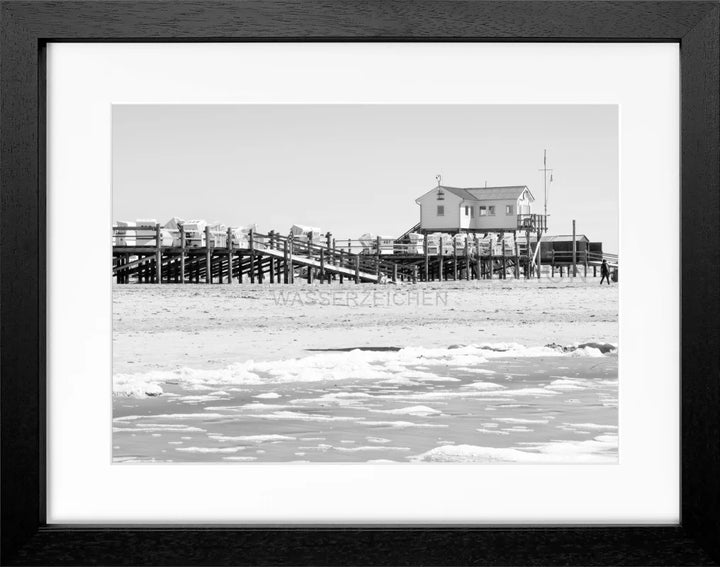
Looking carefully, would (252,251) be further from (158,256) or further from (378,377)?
(378,377)

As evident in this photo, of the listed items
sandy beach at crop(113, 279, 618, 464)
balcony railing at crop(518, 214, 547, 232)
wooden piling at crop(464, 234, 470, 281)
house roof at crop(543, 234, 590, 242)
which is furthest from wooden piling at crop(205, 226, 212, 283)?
house roof at crop(543, 234, 590, 242)

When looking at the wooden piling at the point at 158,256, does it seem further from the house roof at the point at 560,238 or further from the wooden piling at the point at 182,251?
the house roof at the point at 560,238

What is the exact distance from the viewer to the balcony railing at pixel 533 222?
12.6ft

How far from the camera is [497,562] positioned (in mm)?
2566

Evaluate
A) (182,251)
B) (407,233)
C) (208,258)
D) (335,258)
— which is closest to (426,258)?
(407,233)

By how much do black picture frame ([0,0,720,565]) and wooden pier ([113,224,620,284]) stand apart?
0.72m

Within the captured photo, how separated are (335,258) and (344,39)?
1605 mm

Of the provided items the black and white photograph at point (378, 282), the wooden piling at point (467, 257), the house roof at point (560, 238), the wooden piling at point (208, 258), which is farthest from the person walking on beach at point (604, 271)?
the wooden piling at point (208, 258)

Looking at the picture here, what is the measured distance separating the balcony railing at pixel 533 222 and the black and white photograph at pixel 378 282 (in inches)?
0.5

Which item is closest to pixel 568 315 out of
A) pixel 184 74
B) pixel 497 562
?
pixel 497 562

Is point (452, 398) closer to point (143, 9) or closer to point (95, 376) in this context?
point (95, 376)

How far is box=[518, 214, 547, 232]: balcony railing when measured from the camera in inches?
151

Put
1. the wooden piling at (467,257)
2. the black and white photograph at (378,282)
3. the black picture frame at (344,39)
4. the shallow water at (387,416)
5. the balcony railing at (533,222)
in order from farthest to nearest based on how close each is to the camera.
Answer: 1. the wooden piling at (467,257)
2. the balcony railing at (533,222)
3. the black and white photograph at (378,282)
4. the shallow water at (387,416)
5. the black picture frame at (344,39)

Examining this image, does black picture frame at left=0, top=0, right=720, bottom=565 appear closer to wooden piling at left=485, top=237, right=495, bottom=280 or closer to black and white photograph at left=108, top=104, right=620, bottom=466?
black and white photograph at left=108, top=104, right=620, bottom=466
